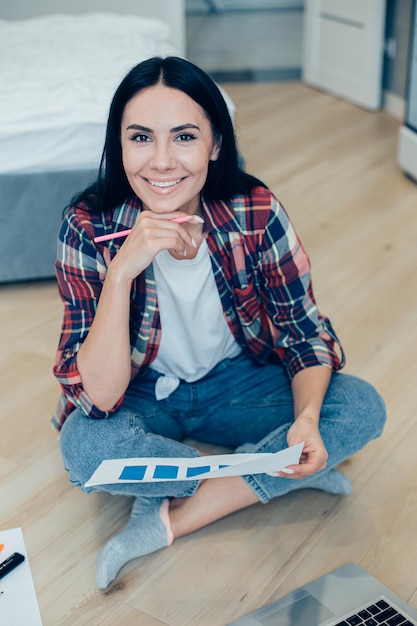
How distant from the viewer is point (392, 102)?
3900 mm

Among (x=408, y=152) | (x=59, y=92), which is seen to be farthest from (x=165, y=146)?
(x=408, y=152)

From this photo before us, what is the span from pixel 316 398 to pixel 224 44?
4.64 metres

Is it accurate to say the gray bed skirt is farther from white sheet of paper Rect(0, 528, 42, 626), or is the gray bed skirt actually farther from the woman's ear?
white sheet of paper Rect(0, 528, 42, 626)

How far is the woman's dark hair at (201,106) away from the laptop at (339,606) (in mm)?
682

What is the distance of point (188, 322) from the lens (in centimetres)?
145

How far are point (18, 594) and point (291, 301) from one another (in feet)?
2.26

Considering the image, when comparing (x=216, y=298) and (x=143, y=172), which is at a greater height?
(x=143, y=172)

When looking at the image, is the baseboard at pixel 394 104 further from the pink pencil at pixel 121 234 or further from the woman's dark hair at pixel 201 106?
the pink pencil at pixel 121 234

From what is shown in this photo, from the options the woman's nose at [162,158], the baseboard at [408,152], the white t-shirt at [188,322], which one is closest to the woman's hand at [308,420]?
the white t-shirt at [188,322]

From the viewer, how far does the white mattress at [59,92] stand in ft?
7.35

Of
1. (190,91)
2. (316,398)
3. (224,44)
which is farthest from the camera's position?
(224,44)

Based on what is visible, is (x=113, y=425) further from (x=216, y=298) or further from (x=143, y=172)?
(x=143, y=172)

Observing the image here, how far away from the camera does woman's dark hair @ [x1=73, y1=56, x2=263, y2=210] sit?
49.9 inches

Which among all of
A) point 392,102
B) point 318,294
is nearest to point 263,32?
point 392,102
